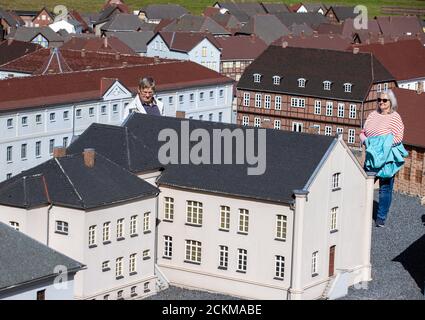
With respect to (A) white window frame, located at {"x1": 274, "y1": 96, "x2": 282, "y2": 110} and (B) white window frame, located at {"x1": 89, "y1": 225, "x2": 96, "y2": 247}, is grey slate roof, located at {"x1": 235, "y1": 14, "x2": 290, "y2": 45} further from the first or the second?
(B) white window frame, located at {"x1": 89, "y1": 225, "x2": 96, "y2": 247}

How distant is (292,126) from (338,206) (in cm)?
4380

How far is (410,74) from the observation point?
9850 centimetres

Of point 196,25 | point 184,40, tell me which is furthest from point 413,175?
point 196,25

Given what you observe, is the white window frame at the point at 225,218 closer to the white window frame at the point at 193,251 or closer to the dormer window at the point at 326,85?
the white window frame at the point at 193,251

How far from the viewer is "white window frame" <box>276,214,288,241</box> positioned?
42275mm

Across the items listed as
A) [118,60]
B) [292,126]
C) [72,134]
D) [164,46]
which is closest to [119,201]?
[72,134]

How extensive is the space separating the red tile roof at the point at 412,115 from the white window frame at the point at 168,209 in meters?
23.9

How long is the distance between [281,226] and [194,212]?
12.1 feet

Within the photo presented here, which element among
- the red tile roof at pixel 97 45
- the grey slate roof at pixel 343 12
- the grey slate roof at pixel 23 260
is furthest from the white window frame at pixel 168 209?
the grey slate roof at pixel 343 12

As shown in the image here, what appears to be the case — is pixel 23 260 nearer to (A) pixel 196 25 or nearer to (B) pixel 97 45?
(B) pixel 97 45

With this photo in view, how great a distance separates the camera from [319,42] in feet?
394

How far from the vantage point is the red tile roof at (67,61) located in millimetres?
92688

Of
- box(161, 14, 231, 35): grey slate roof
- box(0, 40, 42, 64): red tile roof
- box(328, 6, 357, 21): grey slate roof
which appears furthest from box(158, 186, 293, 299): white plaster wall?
box(328, 6, 357, 21): grey slate roof

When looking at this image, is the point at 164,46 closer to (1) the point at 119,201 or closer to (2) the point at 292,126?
(2) the point at 292,126
